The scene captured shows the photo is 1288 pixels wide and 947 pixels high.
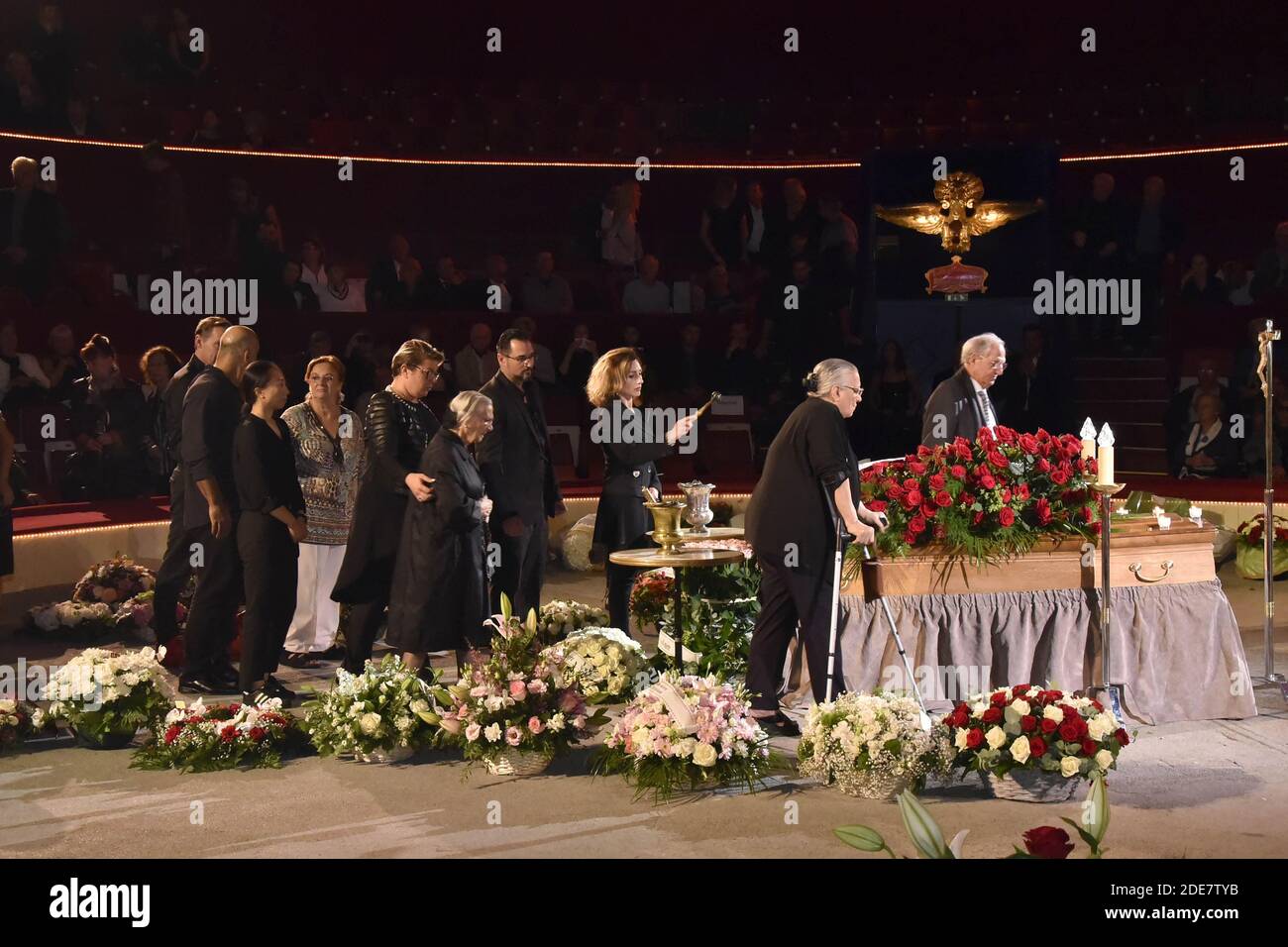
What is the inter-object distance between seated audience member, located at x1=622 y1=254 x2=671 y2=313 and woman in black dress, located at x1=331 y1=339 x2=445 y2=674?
21.3 feet

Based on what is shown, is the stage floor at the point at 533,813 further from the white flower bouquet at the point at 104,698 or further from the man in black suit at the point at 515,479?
the man in black suit at the point at 515,479

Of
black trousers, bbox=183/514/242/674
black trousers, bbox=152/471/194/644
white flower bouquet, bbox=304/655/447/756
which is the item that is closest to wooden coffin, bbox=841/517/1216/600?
white flower bouquet, bbox=304/655/447/756

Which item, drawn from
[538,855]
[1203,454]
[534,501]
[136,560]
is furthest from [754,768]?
[1203,454]

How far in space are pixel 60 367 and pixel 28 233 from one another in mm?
1182

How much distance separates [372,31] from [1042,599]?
35.4 ft

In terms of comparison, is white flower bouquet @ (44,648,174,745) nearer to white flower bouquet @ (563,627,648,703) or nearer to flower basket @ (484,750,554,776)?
flower basket @ (484,750,554,776)

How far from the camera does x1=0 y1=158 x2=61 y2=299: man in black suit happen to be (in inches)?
441

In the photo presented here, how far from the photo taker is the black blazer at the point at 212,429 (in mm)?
6770

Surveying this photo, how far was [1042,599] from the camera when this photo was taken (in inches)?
242

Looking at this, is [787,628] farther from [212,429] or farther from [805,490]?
[212,429]

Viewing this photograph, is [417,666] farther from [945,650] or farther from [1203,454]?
[1203,454]
